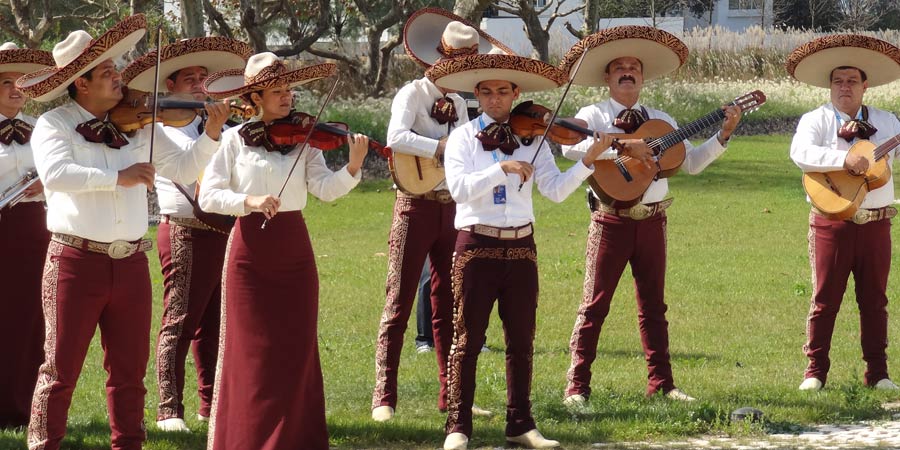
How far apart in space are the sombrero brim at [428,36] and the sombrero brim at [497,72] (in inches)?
48.9

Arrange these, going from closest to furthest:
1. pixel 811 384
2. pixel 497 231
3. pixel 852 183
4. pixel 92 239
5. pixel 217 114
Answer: pixel 92 239
pixel 217 114
pixel 497 231
pixel 852 183
pixel 811 384

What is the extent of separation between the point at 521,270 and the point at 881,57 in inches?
118

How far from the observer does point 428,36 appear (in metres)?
8.50

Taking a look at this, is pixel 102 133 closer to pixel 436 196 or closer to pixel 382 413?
pixel 436 196

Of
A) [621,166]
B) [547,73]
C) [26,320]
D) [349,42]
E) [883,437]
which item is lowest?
[883,437]

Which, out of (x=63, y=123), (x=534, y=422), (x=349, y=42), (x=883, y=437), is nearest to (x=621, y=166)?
(x=534, y=422)

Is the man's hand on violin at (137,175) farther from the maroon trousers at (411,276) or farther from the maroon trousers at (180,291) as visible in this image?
the maroon trousers at (411,276)

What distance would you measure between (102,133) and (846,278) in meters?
4.80

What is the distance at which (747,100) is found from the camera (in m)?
→ 7.81

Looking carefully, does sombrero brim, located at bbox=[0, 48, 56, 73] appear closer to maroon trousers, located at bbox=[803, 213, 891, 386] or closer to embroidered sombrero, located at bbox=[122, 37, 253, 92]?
embroidered sombrero, located at bbox=[122, 37, 253, 92]

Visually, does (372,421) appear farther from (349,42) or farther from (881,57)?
(349,42)

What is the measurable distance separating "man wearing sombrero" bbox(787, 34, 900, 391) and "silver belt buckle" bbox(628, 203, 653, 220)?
1.20 meters

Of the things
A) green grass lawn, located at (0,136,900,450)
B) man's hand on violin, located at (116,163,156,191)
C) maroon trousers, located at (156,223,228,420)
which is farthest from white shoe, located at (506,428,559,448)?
man's hand on violin, located at (116,163,156,191)

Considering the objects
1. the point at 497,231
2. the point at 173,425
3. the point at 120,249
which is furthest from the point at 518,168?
the point at 173,425
